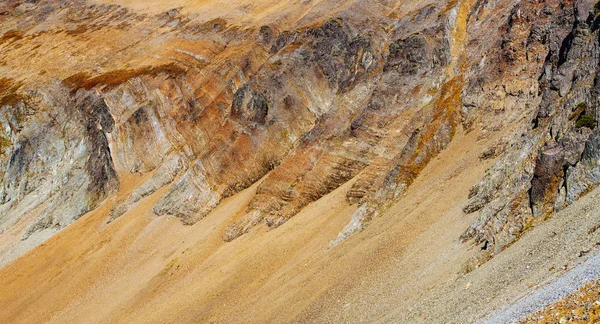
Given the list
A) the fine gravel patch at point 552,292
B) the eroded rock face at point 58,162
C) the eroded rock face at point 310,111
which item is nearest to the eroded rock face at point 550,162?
the eroded rock face at point 310,111

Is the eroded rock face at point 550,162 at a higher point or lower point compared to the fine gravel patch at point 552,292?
lower

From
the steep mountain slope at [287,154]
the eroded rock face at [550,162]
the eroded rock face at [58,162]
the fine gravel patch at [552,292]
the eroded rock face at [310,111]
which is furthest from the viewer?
the eroded rock face at [58,162]

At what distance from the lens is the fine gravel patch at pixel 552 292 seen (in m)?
15.5

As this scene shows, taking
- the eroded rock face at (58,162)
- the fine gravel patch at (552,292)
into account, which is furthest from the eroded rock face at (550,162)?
the eroded rock face at (58,162)

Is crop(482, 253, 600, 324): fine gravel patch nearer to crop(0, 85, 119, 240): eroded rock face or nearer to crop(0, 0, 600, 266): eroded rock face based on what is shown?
crop(0, 0, 600, 266): eroded rock face

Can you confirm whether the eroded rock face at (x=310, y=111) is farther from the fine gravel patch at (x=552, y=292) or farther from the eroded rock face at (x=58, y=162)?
the fine gravel patch at (x=552, y=292)

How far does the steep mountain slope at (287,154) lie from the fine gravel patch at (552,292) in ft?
5.10

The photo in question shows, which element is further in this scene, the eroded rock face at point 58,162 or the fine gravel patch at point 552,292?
the eroded rock face at point 58,162

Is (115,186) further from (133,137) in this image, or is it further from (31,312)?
(31,312)

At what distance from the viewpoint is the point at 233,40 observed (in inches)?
3004

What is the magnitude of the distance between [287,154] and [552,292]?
42.7 metres

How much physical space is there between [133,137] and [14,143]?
45.9 feet

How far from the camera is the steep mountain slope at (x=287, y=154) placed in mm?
30922

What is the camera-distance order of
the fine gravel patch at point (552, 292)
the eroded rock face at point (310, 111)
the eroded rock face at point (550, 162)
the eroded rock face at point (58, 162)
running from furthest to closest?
the eroded rock face at point (58, 162) < the eroded rock face at point (310, 111) < the eroded rock face at point (550, 162) < the fine gravel patch at point (552, 292)
